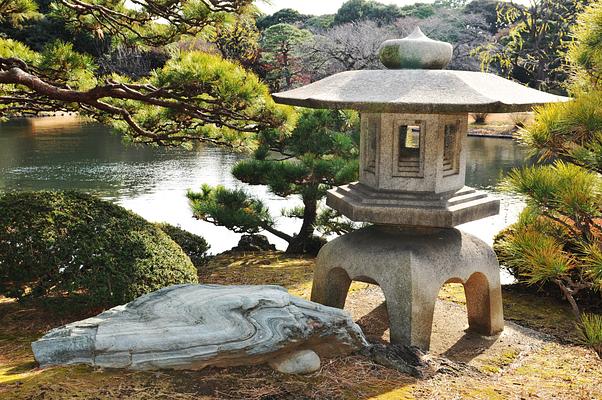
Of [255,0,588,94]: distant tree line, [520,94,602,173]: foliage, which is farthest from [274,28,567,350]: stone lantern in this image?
[255,0,588,94]: distant tree line

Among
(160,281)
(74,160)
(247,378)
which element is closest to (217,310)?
(247,378)

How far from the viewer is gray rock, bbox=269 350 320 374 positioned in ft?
11.9

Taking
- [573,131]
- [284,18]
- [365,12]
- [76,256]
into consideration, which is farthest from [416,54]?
[284,18]

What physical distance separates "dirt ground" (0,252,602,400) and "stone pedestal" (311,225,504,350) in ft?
1.17

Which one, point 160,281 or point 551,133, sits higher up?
point 551,133

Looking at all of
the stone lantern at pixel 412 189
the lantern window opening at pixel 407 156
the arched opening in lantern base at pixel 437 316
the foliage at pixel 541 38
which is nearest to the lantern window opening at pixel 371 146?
the stone lantern at pixel 412 189

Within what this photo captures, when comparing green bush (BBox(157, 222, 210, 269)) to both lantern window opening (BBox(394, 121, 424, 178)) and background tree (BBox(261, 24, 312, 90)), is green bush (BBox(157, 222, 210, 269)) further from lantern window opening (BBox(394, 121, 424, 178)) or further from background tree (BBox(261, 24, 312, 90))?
background tree (BBox(261, 24, 312, 90))

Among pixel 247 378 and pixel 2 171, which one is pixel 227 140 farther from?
pixel 2 171

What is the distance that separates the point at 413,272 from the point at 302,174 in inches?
148

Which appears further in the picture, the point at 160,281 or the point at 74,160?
the point at 74,160

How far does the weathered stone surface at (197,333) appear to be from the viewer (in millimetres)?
3404

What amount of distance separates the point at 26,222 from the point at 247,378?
2380 mm

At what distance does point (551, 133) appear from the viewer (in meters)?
3.50

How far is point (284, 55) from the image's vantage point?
31.7 meters
